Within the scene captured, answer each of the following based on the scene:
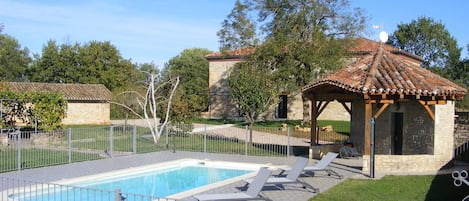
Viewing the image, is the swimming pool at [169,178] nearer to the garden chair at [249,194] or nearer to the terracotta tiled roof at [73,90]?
the garden chair at [249,194]

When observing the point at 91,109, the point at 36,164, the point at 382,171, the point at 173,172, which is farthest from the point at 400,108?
the point at 91,109

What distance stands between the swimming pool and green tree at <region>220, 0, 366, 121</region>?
1509 cm

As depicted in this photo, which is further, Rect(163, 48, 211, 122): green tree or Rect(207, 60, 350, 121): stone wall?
Rect(163, 48, 211, 122): green tree

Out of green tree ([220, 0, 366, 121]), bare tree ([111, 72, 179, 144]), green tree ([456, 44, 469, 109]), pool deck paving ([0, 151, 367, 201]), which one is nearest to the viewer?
pool deck paving ([0, 151, 367, 201])

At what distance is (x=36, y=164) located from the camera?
15000 mm

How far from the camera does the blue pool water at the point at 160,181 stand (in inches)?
477

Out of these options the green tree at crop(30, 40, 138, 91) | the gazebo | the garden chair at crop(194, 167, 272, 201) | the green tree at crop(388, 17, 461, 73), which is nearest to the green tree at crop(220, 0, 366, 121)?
the gazebo

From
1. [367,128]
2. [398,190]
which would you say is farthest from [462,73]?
[398,190]

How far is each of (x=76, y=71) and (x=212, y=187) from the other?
1871 inches

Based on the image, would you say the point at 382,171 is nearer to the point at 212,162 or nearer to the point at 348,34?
the point at 212,162

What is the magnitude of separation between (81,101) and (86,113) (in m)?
1.14

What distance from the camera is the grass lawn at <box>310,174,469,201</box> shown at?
10273 millimetres

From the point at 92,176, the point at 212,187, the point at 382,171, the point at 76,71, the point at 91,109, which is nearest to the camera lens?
the point at 212,187

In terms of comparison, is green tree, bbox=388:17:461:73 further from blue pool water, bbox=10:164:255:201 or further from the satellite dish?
blue pool water, bbox=10:164:255:201
